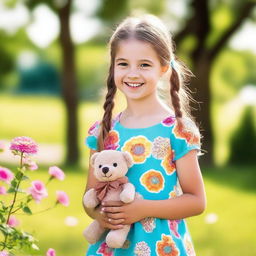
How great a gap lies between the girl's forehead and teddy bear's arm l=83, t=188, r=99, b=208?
600 mm

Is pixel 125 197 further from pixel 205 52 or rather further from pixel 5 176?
pixel 205 52

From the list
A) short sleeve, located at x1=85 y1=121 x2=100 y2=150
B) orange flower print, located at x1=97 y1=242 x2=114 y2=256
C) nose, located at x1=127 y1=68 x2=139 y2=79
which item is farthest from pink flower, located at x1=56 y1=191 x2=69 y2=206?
nose, located at x1=127 y1=68 x2=139 y2=79

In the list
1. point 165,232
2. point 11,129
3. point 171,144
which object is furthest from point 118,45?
point 11,129

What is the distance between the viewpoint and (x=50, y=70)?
53.3 meters

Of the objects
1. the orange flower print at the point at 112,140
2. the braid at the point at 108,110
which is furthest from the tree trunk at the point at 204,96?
the orange flower print at the point at 112,140

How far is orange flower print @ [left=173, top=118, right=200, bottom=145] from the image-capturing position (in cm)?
297

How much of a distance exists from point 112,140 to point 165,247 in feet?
1.78

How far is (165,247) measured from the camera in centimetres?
295

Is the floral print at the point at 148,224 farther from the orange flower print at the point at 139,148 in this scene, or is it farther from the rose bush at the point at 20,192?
the rose bush at the point at 20,192

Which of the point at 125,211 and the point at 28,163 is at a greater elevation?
the point at 28,163

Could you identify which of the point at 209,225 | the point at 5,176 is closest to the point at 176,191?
the point at 5,176

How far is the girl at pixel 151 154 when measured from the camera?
2932 mm

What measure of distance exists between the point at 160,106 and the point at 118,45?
1.08 feet

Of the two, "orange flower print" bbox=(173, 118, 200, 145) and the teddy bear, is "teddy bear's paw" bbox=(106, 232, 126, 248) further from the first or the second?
"orange flower print" bbox=(173, 118, 200, 145)
